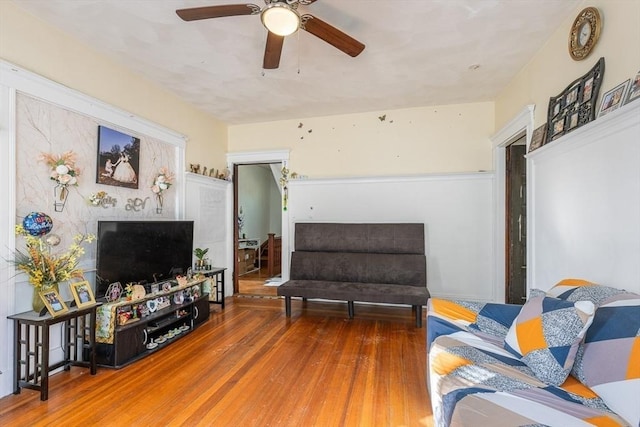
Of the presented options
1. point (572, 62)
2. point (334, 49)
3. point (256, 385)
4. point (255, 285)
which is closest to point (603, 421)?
point (256, 385)

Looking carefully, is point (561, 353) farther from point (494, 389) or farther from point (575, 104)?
point (575, 104)

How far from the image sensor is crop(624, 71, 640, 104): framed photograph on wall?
1.57 meters

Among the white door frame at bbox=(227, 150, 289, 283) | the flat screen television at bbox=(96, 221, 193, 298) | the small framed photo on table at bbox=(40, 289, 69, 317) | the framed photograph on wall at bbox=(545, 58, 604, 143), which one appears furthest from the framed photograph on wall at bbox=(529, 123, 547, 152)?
the small framed photo on table at bbox=(40, 289, 69, 317)

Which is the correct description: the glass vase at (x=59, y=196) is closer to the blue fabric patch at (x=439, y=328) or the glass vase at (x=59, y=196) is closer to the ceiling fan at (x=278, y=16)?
the ceiling fan at (x=278, y=16)

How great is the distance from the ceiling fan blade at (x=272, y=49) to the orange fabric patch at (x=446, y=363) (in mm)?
2259

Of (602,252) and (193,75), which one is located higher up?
(193,75)

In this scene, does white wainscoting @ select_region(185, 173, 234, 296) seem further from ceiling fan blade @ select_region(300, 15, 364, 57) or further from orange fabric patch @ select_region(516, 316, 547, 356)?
orange fabric patch @ select_region(516, 316, 547, 356)

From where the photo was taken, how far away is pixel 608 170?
1776 mm

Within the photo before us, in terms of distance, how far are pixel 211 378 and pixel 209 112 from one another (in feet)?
11.4

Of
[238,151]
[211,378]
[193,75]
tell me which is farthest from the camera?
[238,151]

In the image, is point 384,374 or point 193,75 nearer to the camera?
point 384,374

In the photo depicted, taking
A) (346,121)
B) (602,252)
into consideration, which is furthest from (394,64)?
(602,252)

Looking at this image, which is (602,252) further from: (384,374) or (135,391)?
(135,391)

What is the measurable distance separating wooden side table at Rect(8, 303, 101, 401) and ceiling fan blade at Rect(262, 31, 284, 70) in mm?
2405
